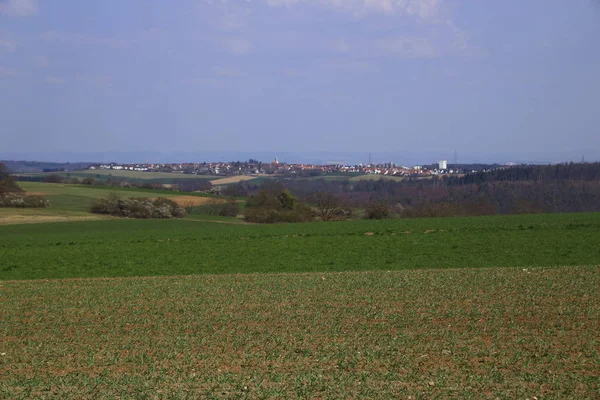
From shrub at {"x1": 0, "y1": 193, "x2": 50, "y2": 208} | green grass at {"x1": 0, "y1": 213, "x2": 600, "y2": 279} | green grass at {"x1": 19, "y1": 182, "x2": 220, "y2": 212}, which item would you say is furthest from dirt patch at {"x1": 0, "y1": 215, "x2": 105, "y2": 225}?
green grass at {"x1": 0, "y1": 213, "x2": 600, "y2": 279}

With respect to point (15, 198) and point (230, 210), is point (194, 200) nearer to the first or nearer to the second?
point (230, 210)

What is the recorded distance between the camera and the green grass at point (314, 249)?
2355 centimetres

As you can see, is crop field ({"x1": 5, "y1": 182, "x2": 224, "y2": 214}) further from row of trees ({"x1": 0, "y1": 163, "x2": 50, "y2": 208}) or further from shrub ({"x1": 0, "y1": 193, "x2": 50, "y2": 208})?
shrub ({"x1": 0, "y1": 193, "x2": 50, "y2": 208})

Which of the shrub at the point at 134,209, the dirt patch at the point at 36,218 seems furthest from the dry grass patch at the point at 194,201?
→ the dirt patch at the point at 36,218

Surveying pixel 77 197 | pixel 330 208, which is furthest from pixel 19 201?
pixel 330 208

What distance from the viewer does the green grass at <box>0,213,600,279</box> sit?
77.3 feet

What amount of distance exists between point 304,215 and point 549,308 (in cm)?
4841

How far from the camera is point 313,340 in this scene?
11281 mm

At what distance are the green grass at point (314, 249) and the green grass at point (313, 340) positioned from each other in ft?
18.7

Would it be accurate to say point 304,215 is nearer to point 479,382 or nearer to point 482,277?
point 482,277

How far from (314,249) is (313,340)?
1743 cm

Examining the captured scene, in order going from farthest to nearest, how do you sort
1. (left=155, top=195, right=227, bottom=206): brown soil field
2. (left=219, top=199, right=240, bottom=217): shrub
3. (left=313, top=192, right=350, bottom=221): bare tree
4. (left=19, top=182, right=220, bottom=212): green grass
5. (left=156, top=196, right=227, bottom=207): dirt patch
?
1. (left=155, top=195, right=227, bottom=206): brown soil field
2. (left=156, top=196, right=227, bottom=207): dirt patch
3. (left=219, top=199, right=240, bottom=217): shrub
4. (left=19, top=182, right=220, bottom=212): green grass
5. (left=313, top=192, right=350, bottom=221): bare tree

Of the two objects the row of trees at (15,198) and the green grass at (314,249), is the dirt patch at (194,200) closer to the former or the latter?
the row of trees at (15,198)

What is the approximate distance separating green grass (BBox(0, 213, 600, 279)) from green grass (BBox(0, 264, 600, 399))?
5692 millimetres
